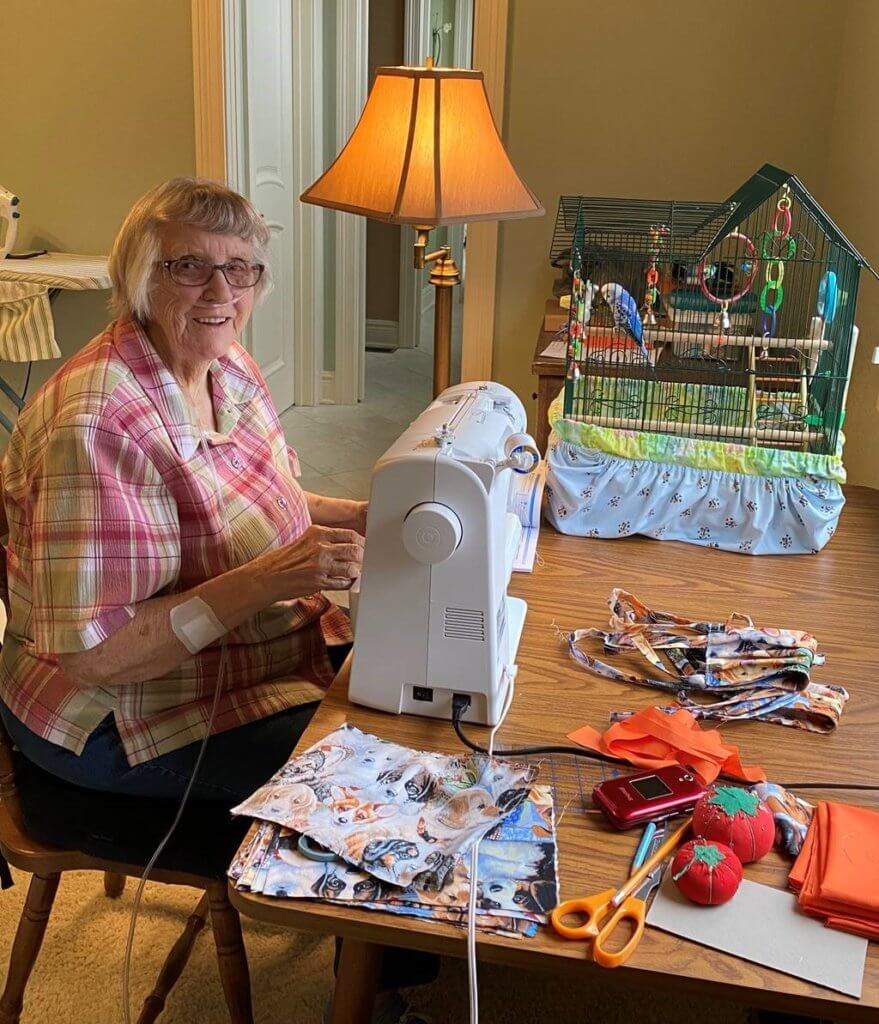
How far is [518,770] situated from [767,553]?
775 millimetres

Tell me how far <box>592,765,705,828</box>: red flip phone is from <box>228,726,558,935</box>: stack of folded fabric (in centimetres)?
6

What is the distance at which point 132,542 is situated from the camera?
4.36ft

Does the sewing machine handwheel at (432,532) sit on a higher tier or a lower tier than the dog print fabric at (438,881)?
higher

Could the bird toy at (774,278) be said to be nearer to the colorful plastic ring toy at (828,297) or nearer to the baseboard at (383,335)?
the colorful plastic ring toy at (828,297)

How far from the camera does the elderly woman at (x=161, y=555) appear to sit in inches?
51.6

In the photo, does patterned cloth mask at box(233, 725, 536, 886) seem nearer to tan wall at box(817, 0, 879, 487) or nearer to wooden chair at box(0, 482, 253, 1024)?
wooden chair at box(0, 482, 253, 1024)

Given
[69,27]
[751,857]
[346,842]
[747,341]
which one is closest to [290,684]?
[346,842]

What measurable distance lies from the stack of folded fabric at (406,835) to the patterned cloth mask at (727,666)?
0.24m

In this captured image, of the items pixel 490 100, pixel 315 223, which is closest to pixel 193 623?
pixel 490 100

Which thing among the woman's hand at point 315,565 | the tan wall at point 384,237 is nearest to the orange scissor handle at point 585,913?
the woman's hand at point 315,565

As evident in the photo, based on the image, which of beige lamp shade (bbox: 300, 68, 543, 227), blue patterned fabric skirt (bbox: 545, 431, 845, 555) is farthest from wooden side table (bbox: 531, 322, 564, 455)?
beige lamp shade (bbox: 300, 68, 543, 227)

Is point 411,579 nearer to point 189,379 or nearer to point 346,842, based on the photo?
point 346,842

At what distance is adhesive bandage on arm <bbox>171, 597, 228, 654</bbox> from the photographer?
4.49 feet

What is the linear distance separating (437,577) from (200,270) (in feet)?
2.07
